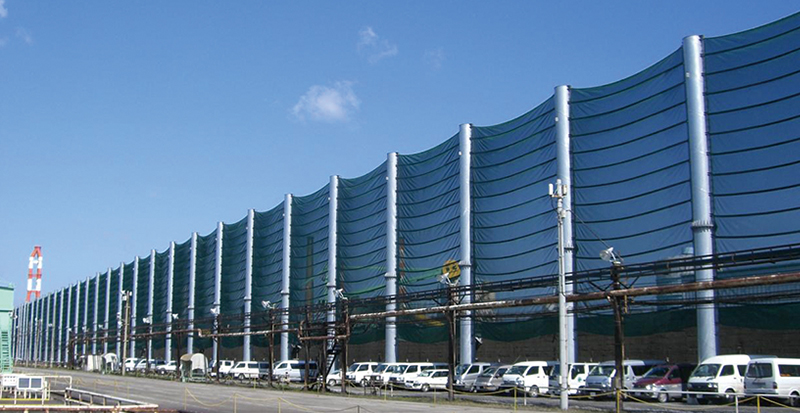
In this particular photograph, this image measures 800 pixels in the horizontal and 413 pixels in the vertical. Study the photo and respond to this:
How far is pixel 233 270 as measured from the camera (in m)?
106

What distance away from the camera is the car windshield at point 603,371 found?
42000 millimetres

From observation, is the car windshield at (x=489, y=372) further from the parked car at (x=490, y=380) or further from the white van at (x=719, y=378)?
the white van at (x=719, y=378)

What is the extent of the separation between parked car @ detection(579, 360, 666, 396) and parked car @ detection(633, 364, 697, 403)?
1.71 ft

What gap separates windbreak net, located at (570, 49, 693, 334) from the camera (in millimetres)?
50781

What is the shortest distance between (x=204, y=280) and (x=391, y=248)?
50.8 metres

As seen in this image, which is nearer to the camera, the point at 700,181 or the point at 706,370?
Result: the point at 706,370

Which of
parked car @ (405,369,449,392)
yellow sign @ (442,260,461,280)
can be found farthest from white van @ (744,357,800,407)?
yellow sign @ (442,260,461,280)

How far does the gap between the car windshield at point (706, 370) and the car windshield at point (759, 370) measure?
166 centimetres

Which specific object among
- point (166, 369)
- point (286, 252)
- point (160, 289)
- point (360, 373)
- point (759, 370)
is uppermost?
point (286, 252)

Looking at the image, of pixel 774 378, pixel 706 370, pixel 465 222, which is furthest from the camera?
pixel 465 222

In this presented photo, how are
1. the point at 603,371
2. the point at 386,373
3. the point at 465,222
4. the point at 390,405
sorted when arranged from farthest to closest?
the point at 465,222
the point at 386,373
the point at 603,371
the point at 390,405

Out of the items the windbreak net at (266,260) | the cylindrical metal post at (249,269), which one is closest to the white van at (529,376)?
the windbreak net at (266,260)

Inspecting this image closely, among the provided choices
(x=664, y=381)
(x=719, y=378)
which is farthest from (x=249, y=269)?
(x=719, y=378)

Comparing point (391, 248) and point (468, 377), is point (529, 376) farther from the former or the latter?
point (391, 248)
